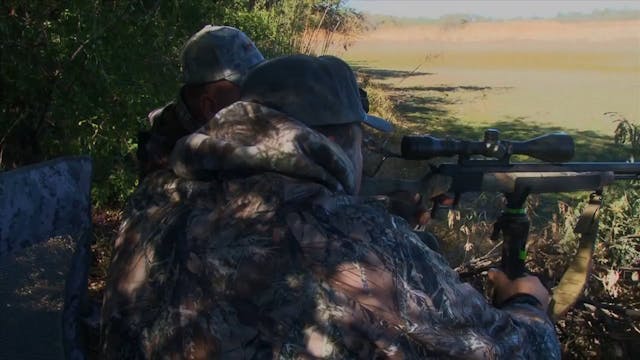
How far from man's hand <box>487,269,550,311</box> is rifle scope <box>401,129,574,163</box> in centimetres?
55

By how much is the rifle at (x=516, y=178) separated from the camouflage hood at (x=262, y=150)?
1.12 m

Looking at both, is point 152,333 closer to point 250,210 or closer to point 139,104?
point 250,210

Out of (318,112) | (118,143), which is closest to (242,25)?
(118,143)

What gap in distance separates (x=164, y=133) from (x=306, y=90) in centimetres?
150

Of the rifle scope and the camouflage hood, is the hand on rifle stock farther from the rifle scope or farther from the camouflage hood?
the camouflage hood

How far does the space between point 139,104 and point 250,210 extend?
3.32 meters

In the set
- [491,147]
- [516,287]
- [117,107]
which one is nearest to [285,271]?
[516,287]

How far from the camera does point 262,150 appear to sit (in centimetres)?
177

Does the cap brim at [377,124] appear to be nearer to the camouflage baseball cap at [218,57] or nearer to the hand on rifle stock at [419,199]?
the hand on rifle stock at [419,199]

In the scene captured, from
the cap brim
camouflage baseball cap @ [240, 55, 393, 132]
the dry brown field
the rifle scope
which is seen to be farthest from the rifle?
the dry brown field

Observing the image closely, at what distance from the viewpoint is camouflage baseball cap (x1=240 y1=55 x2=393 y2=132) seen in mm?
1895

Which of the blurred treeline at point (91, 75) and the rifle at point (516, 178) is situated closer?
the rifle at point (516, 178)

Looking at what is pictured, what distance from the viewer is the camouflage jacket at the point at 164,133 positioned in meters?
3.16

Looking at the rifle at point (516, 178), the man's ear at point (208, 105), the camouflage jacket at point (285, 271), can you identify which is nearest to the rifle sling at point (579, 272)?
the rifle at point (516, 178)
